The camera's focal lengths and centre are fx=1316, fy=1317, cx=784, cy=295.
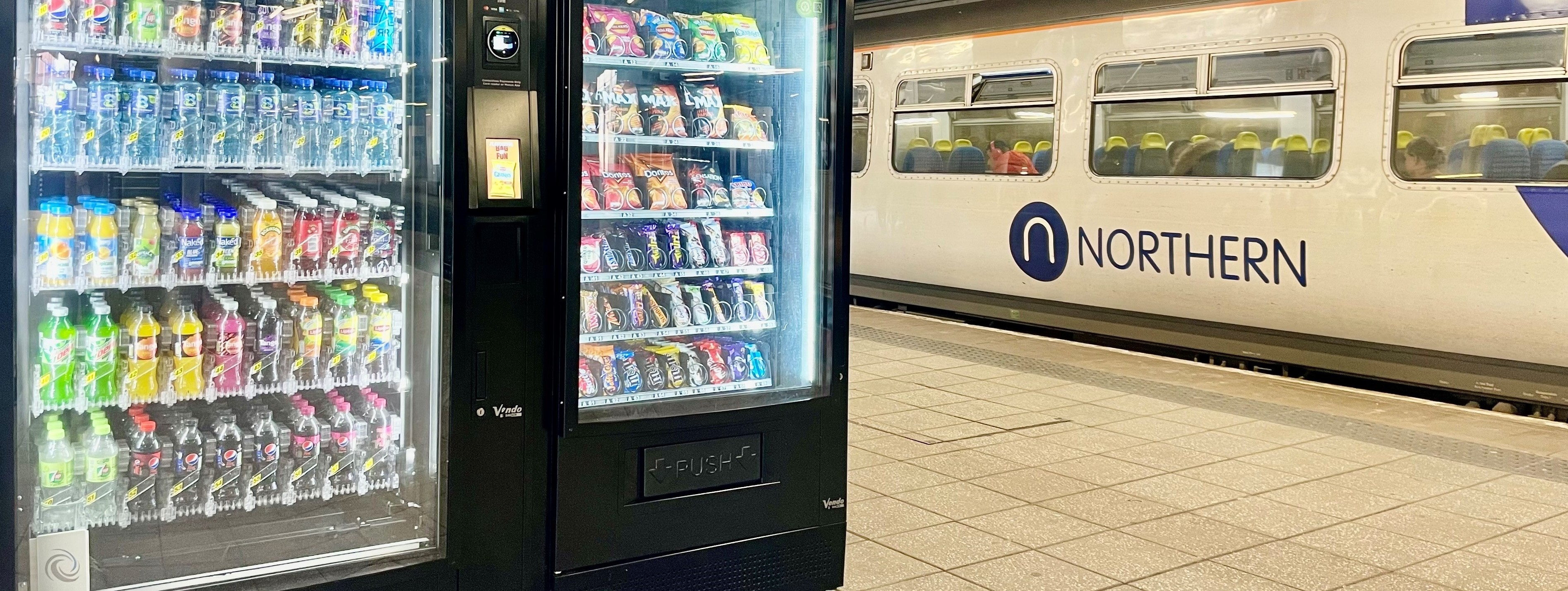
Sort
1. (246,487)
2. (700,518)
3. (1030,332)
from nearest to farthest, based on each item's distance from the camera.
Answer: (246,487) < (700,518) < (1030,332)

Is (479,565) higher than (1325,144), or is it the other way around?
(1325,144)

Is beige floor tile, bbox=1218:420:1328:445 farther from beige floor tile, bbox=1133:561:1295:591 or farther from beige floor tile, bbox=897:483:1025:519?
→ beige floor tile, bbox=1133:561:1295:591

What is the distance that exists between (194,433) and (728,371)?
1519 mm

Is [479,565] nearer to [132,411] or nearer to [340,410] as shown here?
[340,410]

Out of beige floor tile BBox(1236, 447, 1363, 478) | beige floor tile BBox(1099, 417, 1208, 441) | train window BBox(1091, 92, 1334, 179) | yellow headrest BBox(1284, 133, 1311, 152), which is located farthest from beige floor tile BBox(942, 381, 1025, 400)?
yellow headrest BBox(1284, 133, 1311, 152)

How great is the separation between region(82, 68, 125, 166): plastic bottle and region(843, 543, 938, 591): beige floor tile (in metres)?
2.32

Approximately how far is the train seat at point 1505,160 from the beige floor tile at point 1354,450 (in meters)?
1.51

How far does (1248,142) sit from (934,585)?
4.52 meters

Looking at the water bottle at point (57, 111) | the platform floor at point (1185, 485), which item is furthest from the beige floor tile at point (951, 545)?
the water bottle at point (57, 111)

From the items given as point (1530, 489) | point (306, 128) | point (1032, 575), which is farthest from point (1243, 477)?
point (306, 128)

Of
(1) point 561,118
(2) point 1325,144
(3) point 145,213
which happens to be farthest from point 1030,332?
(3) point 145,213

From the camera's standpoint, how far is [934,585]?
4.09 m

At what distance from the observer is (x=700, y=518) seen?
3.81 metres

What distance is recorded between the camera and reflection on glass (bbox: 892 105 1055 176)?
8.99m
